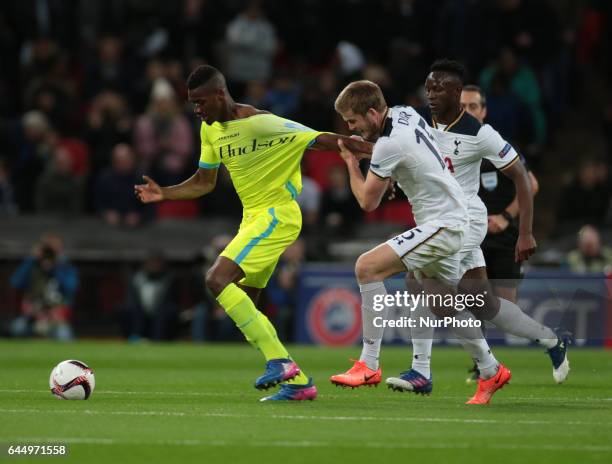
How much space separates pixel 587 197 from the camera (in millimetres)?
19969

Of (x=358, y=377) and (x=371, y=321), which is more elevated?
(x=371, y=321)

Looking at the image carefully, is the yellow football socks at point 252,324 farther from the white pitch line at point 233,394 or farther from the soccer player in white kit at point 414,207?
the white pitch line at point 233,394

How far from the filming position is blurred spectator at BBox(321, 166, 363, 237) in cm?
2031

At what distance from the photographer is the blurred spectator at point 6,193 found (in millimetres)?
21375

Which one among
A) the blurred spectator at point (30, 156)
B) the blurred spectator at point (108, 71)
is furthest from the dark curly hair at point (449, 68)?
the blurred spectator at point (108, 71)

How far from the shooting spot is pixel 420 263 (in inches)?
381

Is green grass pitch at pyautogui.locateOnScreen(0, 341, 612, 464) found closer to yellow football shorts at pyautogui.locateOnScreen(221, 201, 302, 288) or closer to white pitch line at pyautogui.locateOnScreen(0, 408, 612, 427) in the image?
white pitch line at pyautogui.locateOnScreen(0, 408, 612, 427)

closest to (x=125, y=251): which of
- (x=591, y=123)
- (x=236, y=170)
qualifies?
(x=591, y=123)

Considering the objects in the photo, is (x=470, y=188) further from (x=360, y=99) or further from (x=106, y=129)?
(x=106, y=129)

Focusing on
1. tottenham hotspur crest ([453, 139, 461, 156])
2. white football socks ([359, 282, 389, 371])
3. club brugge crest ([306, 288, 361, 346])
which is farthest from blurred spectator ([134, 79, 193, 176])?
white football socks ([359, 282, 389, 371])

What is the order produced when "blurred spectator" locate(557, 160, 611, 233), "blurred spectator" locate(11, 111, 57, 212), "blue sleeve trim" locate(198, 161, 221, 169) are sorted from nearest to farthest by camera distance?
"blue sleeve trim" locate(198, 161, 221, 169) → "blurred spectator" locate(557, 160, 611, 233) → "blurred spectator" locate(11, 111, 57, 212)

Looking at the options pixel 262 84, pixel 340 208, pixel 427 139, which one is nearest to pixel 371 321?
pixel 427 139

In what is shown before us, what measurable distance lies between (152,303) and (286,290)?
2174mm

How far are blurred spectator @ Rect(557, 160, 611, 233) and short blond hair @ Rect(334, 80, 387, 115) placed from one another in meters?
10.8
